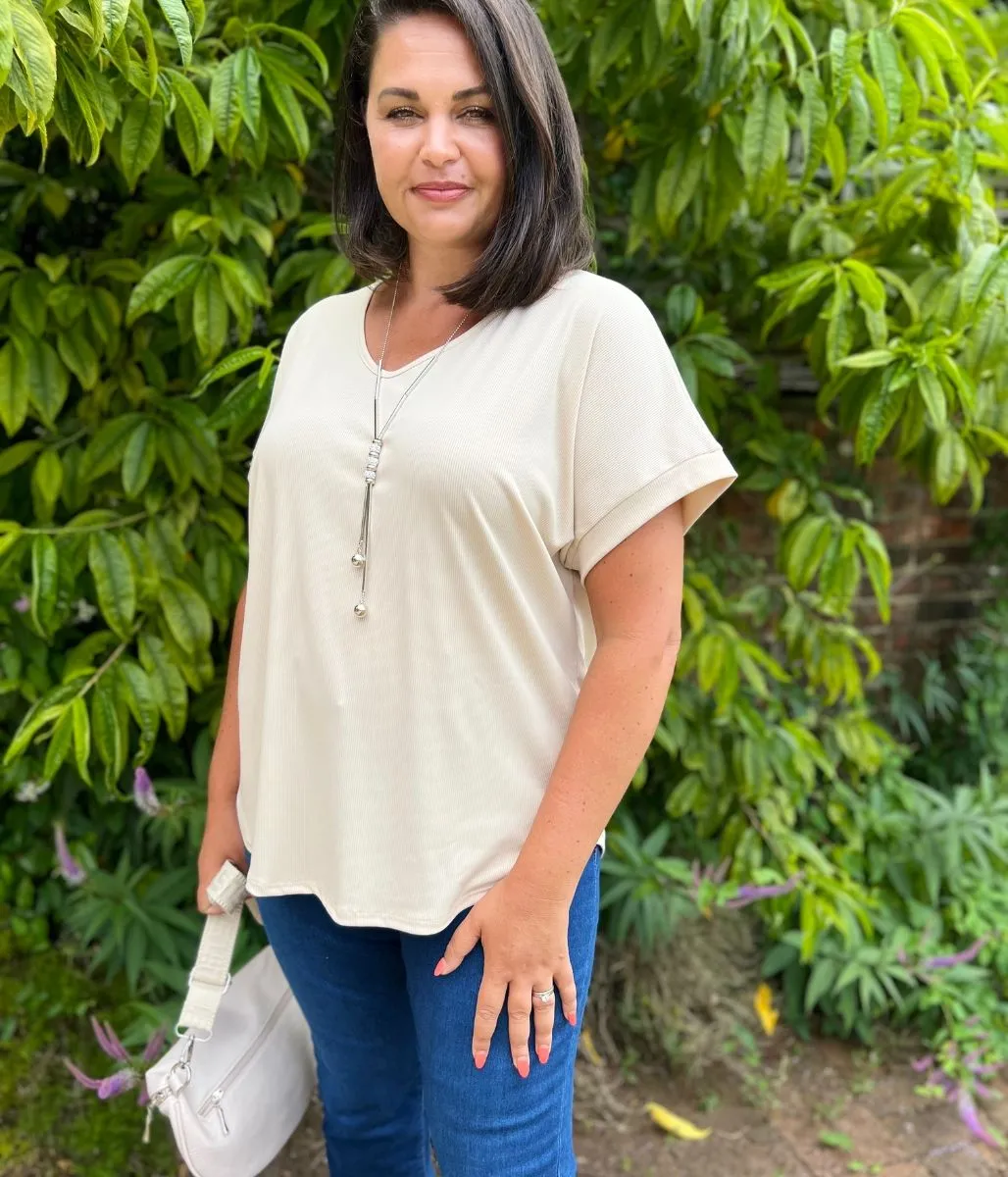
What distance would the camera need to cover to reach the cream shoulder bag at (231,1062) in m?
1.36

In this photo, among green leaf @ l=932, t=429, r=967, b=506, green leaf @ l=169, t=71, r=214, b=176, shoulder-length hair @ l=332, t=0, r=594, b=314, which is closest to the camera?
shoulder-length hair @ l=332, t=0, r=594, b=314

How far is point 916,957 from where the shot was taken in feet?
7.78

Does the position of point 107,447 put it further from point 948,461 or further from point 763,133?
point 948,461

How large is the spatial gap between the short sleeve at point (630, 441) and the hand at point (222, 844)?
2.23ft

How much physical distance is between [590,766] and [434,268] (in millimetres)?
583

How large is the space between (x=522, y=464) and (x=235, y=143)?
A: 0.87m

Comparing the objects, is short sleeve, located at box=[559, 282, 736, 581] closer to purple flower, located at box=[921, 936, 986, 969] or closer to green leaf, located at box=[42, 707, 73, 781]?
green leaf, located at box=[42, 707, 73, 781]

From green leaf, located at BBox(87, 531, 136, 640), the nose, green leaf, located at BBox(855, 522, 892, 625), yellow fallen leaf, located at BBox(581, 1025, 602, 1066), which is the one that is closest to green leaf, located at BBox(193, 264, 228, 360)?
green leaf, located at BBox(87, 531, 136, 640)

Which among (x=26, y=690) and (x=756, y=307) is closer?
(x=26, y=690)

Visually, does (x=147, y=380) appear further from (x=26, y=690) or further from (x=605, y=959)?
(x=605, y=959)

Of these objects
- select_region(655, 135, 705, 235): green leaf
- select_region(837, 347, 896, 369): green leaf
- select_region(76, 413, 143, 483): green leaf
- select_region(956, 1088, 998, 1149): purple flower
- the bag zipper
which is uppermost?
select_region(655, 135, 705, 235): green leaf

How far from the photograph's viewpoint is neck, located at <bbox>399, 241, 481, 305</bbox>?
1166 millimetres

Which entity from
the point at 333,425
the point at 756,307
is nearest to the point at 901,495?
the point at 756,307

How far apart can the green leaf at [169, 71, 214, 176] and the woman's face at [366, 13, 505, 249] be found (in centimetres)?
34
